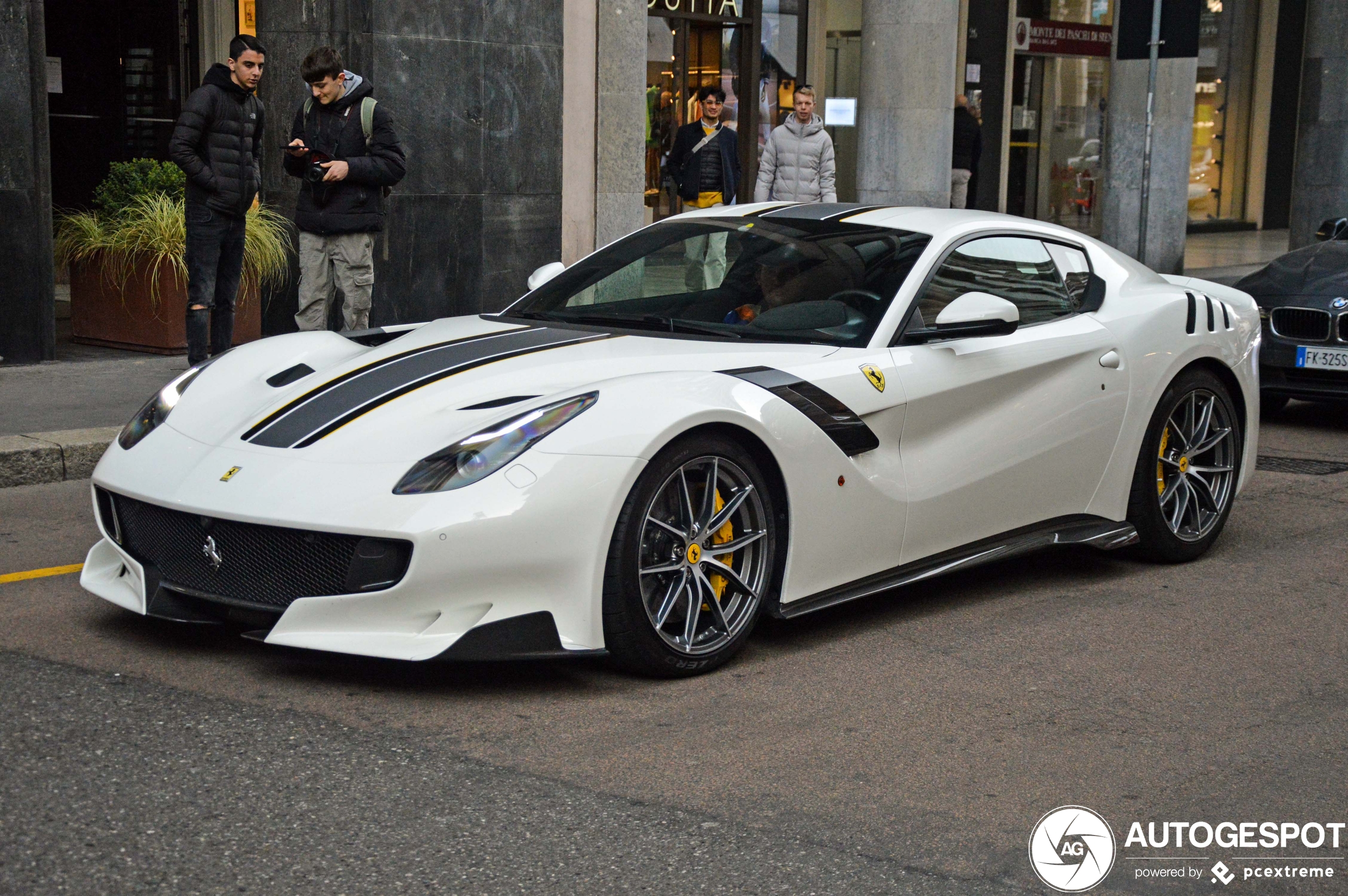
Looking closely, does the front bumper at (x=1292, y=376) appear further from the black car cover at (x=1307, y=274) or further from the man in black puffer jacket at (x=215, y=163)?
the man in black puffer jacket at (x=215, y=163)

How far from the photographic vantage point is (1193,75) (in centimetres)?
1867

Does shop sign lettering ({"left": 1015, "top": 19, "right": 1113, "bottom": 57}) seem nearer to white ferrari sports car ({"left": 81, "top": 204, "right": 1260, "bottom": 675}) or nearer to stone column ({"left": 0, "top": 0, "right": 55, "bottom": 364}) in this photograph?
stone column ({"left": 0, "top": 0, "right": 55, "bottom": 364})

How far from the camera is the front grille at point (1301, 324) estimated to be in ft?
32.0

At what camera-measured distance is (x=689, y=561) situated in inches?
184

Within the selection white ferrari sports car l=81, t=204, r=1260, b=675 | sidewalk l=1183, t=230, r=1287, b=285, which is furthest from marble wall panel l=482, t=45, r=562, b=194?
sidewalk l=1183, t=230, r=1287, b=285

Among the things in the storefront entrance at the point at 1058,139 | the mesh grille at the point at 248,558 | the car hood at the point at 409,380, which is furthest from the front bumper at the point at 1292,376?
the storefront entrance at the point at 1058,139

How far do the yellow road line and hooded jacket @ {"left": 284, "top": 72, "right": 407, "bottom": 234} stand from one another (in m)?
4.02

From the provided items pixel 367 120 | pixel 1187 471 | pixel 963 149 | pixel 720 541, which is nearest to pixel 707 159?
pixel 367 120

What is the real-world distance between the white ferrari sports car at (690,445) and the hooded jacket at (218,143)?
3992 millimetres

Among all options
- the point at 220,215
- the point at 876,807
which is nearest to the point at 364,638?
the point at 876,807

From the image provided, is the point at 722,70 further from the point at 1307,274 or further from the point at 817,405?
the point at 817,405

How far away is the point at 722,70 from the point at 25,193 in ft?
33.4

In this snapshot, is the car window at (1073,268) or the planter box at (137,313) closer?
the car window at (1073,268)

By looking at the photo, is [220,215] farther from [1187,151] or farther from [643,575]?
[1187,151]
